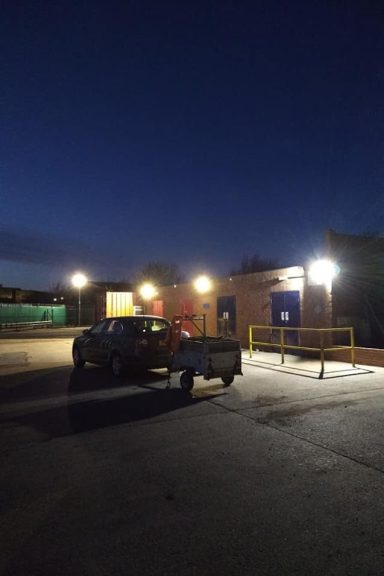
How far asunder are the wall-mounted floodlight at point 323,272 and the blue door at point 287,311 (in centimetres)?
99

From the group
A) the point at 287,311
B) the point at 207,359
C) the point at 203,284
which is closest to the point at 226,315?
the point at 203,284

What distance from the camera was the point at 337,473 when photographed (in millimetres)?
4668

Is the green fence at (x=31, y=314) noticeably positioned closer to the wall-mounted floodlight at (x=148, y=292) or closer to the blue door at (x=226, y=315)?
the wall-mounted floodlight at (x=148, y=292)

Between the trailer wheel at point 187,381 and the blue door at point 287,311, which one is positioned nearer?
the trailer wheel at point 187,381

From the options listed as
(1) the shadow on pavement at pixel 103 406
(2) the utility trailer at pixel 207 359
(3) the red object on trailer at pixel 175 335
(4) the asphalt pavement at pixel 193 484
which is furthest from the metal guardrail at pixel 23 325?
(4) the asphalt pavement at pixel 193 484

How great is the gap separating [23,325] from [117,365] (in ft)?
112

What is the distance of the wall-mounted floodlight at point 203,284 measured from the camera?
21109mm

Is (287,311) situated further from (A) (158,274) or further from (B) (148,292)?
(A) (158,274)

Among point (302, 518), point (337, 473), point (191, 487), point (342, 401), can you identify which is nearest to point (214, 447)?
point (191, 487)

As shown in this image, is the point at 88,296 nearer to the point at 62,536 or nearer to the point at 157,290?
the point at 157,290

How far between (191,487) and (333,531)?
4.82 ft

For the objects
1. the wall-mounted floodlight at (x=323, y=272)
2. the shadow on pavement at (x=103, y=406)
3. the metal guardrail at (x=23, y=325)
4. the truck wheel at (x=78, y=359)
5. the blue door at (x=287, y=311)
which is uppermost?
the wall-mounted floodlight at (x=323, y=272)

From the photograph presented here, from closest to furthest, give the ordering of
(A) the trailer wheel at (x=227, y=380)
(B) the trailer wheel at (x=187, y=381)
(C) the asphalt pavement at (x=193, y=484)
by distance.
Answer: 1. (C) the asphalt pavement at (x=193, y=484)
2. (B) the trailer wheel at (x=187, y=381)
3. (A) the trailer wheel at (x=227, y=380)

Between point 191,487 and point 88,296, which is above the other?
point 88,296
